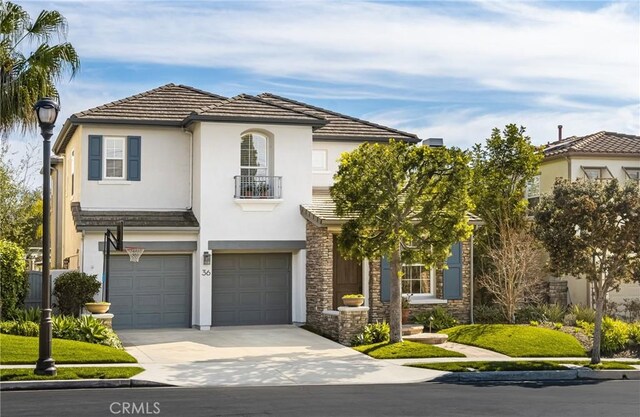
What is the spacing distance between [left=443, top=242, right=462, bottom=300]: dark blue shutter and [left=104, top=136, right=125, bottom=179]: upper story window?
32.6 feet

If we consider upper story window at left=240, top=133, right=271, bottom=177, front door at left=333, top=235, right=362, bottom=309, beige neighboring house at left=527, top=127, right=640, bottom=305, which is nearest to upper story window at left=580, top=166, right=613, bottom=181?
beige neighboring house at left=527, top=127, right=640, bottom=305

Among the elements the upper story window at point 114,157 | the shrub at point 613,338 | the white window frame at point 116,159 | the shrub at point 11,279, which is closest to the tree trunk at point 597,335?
the shrub at point 613,338

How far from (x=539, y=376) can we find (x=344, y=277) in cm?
785

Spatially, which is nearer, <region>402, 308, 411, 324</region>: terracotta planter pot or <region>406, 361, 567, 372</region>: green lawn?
<region>406, 361, 567, 372</region>: green lawn

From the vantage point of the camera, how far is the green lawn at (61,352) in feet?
56.5

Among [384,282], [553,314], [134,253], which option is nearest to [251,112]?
[134,253]

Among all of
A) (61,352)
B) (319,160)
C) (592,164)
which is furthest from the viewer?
(592,164)

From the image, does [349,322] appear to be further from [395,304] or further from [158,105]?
[158,105]

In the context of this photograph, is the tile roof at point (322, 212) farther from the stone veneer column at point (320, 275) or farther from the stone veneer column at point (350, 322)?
the stone veneer column at point (350, 322)

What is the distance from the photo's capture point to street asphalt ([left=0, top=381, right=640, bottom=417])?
41.6 ft

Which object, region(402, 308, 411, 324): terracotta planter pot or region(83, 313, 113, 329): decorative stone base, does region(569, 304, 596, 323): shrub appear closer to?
region(402, 308, 411, 324): terracotta planter pot

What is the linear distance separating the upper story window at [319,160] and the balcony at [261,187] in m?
2.52

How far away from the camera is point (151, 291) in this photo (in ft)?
81.2

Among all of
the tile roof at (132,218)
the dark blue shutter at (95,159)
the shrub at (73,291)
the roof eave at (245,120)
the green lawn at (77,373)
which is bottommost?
the green lawn at (77,373)
